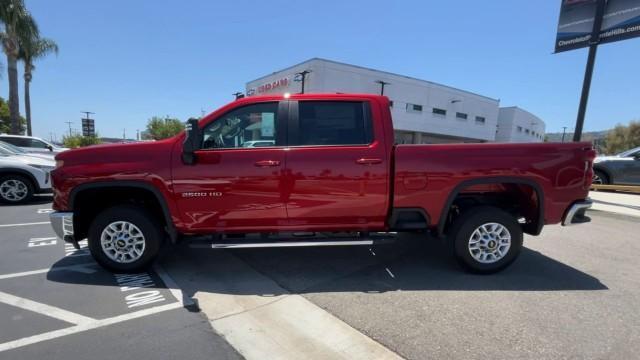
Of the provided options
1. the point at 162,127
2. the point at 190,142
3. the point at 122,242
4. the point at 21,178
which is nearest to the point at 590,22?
the point at 190,142

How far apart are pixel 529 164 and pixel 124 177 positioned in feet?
14.7

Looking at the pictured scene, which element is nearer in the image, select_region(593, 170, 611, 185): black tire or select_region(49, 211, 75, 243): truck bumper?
select_region(49, 211, 75, 243): truck bumper

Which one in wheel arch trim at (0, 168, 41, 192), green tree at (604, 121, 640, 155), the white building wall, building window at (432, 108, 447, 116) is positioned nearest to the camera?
wheel arch trim at (0, 168, 41, 192)

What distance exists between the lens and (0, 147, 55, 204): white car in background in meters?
7.86

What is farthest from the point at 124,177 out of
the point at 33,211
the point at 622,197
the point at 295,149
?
the point at 622,197

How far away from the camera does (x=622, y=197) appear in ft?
29.3

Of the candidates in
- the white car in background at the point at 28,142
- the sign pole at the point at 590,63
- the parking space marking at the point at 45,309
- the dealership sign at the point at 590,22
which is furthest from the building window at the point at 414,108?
the parking space marking at the point at 45,309

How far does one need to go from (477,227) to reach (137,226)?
3907 mm

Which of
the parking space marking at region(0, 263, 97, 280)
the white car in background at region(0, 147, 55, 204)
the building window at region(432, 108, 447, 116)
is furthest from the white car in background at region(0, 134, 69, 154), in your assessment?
the building window at region(432, 108, 447, 116)

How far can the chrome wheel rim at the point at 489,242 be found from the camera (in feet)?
12.7

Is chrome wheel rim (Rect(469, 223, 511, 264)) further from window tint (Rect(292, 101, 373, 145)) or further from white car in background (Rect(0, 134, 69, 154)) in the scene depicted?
white car in background (Rect(0, 134, 69, 154))

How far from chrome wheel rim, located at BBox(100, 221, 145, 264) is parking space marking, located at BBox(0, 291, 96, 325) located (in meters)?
0.78

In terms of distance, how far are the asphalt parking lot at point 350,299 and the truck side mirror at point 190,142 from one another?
1384 mm

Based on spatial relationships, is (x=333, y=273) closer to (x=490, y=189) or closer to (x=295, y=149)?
(x=295, y=149)
